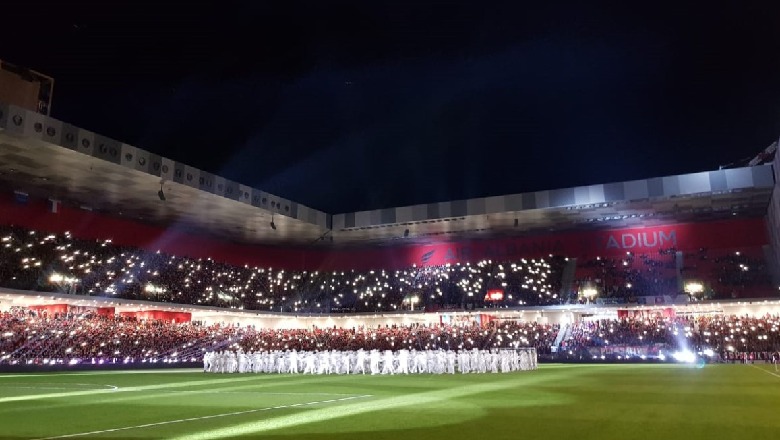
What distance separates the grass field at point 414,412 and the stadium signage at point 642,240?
1059 inches

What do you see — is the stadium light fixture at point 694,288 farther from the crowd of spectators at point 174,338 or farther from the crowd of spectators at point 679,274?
the crowd of spectators at point 174,338

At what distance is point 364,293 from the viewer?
1913 inches

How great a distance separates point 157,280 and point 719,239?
37937mm

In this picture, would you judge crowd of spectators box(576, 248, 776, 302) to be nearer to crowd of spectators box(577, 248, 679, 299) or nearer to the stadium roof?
crowd of spectators box(577, 248, 679, 299)

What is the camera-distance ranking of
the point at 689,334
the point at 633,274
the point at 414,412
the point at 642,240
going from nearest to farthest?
the point at 414,412 → the point at 689,334 → the point at 633,274 → the point at 642,240

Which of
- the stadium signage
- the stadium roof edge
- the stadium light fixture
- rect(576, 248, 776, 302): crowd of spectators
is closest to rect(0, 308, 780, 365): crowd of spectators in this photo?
the stadium light fixture

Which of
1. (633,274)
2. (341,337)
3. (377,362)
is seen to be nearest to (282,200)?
(341,337)

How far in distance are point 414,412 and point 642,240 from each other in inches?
1440

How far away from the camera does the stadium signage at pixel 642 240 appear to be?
41656 mm

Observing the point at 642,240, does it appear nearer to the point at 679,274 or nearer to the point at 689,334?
the point at 679,274

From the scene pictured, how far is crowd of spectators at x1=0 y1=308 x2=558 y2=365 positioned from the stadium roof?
23.4ft

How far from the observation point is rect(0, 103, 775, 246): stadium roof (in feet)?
89.1

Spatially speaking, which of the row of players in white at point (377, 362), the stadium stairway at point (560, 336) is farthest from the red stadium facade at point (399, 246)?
the row of players in white at point (377, 362)

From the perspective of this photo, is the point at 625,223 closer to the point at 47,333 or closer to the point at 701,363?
the point at 701,363
